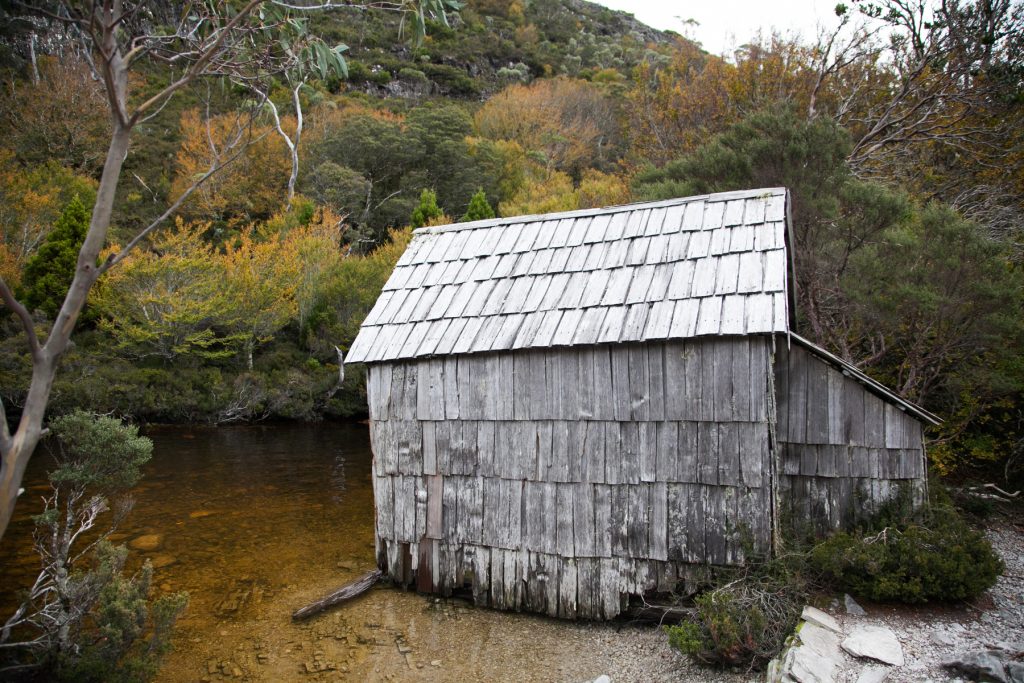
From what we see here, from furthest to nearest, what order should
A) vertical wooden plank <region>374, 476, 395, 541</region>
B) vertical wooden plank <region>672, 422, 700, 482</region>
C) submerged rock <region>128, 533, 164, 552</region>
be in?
submerged rock <region>128, 533, 164, 552</region> → vertical wooden plank <region>374, 476, 395, 541</region> → vertical wooden plank <region>672, 422, 700, 482</region>

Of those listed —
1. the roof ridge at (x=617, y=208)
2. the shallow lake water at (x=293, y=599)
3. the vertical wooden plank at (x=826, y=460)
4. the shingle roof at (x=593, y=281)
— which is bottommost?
the shallow lake water at (x=293, y=599)

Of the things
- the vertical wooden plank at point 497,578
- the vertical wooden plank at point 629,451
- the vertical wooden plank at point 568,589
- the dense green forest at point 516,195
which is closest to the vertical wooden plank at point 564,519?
the vertical wooden plank at point 568,589

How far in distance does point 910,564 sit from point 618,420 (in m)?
3.13

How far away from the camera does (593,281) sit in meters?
8.26

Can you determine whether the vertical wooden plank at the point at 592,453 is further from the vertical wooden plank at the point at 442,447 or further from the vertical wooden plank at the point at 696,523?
the vertical wooden plank at the point at 442,447

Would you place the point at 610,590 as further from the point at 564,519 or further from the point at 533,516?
the point at 533,516

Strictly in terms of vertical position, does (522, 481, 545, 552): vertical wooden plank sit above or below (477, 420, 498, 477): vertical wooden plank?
below

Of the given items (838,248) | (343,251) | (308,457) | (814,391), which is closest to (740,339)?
(814,391)

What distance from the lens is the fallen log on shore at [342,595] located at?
818cm

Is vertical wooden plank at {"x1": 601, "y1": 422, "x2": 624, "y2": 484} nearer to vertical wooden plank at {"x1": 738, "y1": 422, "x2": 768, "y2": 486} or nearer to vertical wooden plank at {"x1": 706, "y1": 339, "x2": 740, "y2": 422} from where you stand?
A: vertical wooden plank at {"x1": 706, "y1": 339, "x2": 740, "y2": 422}

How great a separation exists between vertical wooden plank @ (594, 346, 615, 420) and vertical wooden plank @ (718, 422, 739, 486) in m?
1.18

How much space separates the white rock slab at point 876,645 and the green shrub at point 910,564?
1.75 ft

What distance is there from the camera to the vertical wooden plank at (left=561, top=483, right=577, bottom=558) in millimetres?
7691

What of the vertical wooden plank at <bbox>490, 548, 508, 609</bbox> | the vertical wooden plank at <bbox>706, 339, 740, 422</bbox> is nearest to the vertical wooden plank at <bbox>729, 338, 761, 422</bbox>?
the vertical wooden plank at <bbox>706, 339, 740, 422</bbox>
